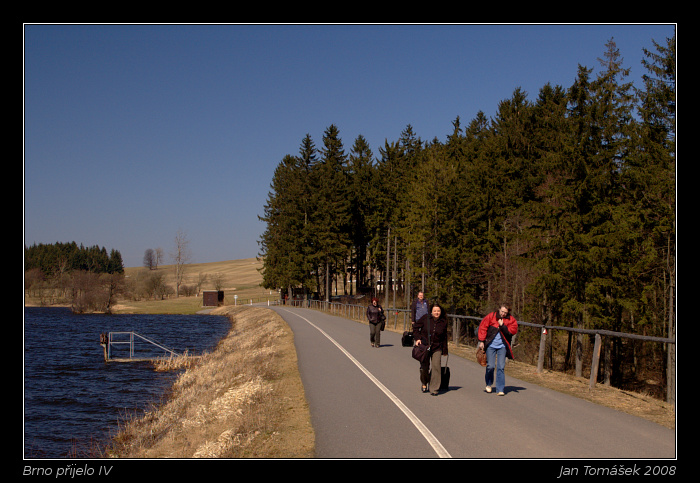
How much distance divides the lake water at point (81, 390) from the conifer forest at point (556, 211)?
16.1 metres

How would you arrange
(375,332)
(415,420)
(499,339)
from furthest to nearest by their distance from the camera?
(375,332), (499,339), (415,420)

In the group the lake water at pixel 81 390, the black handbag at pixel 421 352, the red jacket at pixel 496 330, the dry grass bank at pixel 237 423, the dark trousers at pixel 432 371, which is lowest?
the lake water at pixel 81 390

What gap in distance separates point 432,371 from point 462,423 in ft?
8.56

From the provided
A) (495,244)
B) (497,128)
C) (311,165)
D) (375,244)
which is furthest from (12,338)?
(311,165)

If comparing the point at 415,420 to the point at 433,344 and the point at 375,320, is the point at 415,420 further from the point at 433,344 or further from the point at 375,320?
the point at 375,320

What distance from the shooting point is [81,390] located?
22.8m

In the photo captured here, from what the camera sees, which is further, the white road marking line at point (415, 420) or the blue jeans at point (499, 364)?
the blue jeans at point (499, 364)

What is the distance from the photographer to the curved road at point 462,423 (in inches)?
278

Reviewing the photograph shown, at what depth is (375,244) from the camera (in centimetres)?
6650

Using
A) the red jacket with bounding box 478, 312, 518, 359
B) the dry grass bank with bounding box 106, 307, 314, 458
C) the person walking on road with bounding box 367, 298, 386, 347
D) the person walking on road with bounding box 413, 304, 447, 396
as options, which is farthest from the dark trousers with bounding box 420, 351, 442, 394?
the person walking on road with bounding box 367, 298, 386, 347

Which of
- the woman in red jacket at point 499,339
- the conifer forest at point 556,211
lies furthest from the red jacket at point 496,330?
the conifer forest at point 556,211

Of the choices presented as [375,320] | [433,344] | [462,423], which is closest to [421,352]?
[433,344]

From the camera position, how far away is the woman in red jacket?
1120 centimetres

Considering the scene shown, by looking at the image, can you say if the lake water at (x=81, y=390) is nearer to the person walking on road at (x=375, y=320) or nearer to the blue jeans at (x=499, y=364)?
the person walking on road at (x=375, y=320)
